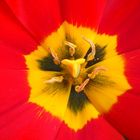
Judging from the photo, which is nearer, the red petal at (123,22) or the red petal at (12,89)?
the red petal at (12,89)

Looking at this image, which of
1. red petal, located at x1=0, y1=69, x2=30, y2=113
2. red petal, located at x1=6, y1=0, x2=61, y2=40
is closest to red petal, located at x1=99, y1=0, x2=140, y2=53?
red petal, located at x1=6, y1=0, x2=61, y2=40

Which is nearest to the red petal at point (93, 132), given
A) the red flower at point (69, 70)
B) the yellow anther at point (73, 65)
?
the red flower at point (69, 70)

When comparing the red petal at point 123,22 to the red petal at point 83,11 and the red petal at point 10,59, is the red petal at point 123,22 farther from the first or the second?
the red petal at point 10,59

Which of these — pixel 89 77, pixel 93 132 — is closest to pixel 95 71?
pixel 89 77

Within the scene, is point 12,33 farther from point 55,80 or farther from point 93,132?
point 93,132

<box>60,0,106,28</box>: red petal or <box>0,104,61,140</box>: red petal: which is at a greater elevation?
<box>60,0,106,28</box>: red petal

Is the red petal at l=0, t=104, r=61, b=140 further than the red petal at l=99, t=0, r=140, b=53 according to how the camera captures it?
No

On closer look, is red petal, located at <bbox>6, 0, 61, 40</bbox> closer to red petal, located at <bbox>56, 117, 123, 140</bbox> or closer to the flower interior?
the flower interior

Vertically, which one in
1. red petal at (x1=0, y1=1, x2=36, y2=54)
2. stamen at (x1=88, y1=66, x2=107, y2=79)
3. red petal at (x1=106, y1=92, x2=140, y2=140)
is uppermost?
red petal at (x1=0, y1=1, x2=36, y2=54)

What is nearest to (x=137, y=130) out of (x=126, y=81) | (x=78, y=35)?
(x=126, y=81)
